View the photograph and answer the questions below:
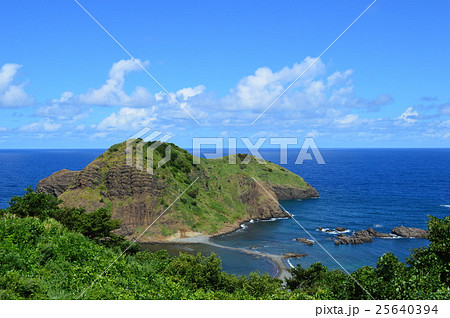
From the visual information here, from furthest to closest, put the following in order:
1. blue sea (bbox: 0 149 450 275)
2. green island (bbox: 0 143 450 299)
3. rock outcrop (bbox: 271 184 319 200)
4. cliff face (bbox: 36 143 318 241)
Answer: rock outcrop (bbox: 271 184 319 200) → cliff face (bbox: 36 143 318 241) → blue sea (bbox: 0 149 450 275) → green island (bbox: 0 143 450 299)

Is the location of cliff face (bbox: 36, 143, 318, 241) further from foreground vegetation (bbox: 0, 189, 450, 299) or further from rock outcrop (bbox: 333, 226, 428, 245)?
foreground vegetation (bbox: 0, 189, 450, 299)

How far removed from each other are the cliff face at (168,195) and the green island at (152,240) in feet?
0.79

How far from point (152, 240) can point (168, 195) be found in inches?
481

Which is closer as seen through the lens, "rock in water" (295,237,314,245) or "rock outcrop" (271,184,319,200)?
"rock in water" (295,237,314,245)

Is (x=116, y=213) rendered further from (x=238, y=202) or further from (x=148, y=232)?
(x=238, y=202)

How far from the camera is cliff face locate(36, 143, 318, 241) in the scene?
7581 cm

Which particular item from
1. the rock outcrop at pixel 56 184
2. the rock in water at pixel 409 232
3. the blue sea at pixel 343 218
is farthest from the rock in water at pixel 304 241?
the rock outcrop at pixel 56 184

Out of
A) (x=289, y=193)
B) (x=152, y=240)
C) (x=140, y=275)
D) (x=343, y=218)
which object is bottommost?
(x=152, y=240)

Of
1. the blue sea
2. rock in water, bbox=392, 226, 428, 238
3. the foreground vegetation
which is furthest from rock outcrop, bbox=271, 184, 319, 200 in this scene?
the foreground vegetation

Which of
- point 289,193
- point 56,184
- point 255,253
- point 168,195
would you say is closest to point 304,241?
point 255,253

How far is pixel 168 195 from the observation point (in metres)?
81.3

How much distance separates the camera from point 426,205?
108500 mm

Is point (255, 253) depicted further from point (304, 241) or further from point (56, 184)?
point (56, 184)

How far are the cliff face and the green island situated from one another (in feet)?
0.79
